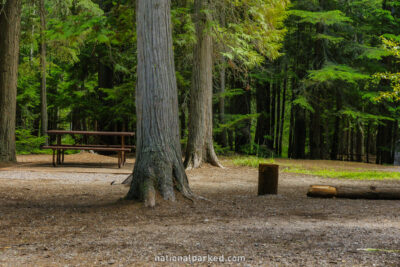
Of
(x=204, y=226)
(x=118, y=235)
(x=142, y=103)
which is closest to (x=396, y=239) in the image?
(x=204, y=226)

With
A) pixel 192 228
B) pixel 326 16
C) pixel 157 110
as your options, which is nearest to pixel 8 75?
pixel 157 110

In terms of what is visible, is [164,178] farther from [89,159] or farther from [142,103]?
[89,159]

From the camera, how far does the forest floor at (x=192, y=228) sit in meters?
3.93

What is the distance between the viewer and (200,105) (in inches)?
531

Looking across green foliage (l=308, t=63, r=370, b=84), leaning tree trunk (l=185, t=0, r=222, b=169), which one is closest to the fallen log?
leaning tree trunk (l=185, t=0, r=222, b=169)

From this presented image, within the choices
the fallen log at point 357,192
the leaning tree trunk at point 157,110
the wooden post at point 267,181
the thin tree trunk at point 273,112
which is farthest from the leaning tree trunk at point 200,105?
the thin tree trunk at point 273,112

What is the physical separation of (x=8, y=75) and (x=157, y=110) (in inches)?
326

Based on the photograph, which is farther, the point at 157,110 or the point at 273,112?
the point at 273,112

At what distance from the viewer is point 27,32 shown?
1745 centimetres

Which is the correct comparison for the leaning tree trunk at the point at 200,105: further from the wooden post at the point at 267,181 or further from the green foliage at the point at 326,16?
the green foliage at the point at 326,16

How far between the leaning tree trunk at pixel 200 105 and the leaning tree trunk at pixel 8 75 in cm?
584

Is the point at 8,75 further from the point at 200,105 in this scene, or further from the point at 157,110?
the point at 157,110

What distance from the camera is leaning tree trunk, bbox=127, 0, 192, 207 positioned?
6797mm

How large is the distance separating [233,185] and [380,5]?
19691 millimetres
